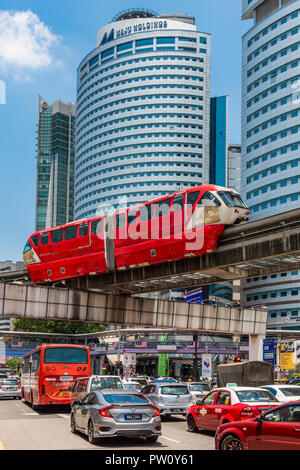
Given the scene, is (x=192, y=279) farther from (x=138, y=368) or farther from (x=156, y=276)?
(x=138, y=368)

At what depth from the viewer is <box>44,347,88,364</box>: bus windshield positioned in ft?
78.7

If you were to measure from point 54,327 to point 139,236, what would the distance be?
252ft

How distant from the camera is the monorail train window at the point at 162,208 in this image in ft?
82.0

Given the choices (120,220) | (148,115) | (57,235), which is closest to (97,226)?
(120,220)

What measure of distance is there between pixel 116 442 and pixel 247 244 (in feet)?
39.2

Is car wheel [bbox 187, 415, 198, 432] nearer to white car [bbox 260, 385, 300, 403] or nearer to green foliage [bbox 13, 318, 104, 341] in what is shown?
white car [bbox 260, 385, 300, 403]

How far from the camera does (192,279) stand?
3103cm

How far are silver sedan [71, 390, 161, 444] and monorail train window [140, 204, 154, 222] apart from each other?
1274cm

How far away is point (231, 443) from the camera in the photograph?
1073 centimetres

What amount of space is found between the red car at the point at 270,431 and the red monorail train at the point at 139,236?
527 inches

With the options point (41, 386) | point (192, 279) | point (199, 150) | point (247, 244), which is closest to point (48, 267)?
point (192, 279)

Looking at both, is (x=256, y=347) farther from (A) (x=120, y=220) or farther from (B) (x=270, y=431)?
(B) (x=270, y=431)

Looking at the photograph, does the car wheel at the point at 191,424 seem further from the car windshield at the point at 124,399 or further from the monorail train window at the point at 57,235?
the monorail train window at the point at 57,235

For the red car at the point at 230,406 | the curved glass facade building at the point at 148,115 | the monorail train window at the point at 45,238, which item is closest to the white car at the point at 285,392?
the red car at the point at 230,406
